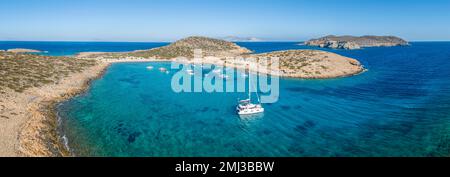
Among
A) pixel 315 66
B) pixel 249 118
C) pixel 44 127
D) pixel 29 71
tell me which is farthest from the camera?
pixel 315 66

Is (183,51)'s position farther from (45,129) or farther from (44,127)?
(45,129)

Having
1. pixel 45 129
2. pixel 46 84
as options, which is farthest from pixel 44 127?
pixel 46 84

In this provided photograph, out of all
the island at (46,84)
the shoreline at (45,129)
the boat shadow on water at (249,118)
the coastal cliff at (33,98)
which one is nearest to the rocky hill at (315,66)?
the island at (46,84)

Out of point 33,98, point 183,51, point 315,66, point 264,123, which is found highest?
point 183,51

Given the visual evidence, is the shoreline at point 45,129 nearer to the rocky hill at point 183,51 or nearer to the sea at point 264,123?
the sea at point 264,123
